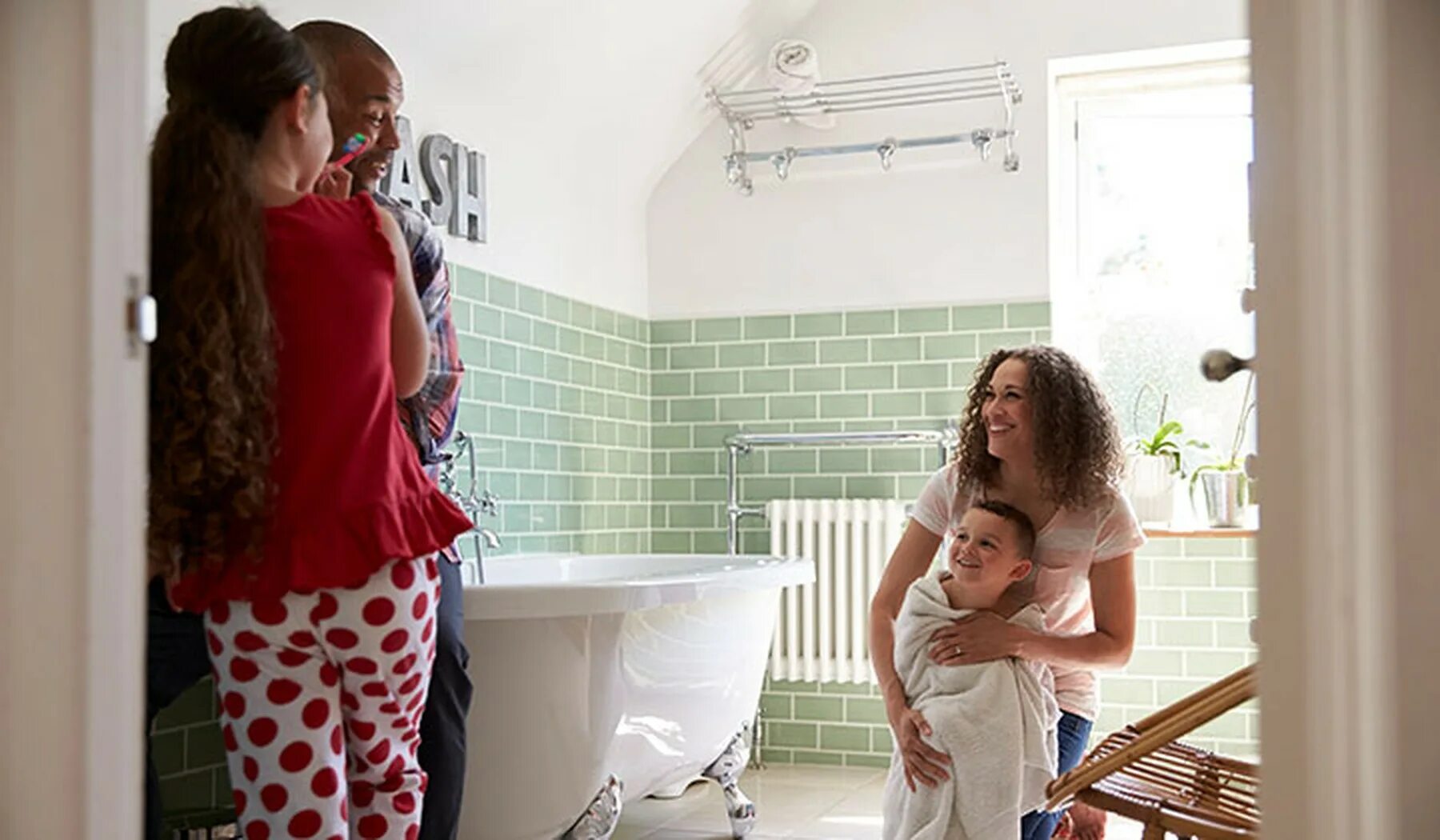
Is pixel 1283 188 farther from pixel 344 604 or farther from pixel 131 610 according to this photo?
pixel 344 604

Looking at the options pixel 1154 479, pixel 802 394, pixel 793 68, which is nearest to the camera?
pixel 1154 479

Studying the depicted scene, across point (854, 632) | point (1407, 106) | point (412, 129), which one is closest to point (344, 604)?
point (1407, 106)

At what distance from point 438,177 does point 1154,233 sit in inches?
93.0

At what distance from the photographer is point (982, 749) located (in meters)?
2.57

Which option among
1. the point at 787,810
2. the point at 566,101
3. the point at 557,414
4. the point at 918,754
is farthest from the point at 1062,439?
the point at 566,101

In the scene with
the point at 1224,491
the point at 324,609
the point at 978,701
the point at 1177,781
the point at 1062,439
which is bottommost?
the point at 1177,781

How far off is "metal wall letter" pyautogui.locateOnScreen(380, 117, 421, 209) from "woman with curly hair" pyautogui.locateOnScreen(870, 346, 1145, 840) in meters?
1.48

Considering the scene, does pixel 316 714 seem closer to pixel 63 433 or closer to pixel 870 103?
pixel 63 433

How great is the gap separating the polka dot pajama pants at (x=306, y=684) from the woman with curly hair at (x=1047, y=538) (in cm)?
97

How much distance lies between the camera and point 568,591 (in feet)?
9.32

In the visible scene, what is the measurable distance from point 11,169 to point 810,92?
11.8ft

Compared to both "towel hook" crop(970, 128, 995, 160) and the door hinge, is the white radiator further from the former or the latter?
the door hinge

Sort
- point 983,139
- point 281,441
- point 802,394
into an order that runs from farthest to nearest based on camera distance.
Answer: point 802,394 < point 983,139 < point 281,441

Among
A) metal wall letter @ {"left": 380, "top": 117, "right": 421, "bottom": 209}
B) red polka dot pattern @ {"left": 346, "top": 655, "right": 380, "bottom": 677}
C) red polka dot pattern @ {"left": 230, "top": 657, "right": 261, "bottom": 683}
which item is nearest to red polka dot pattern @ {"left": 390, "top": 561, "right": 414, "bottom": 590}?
red polka dot pattern @ {"left": 346, "top": 655, "right": 380, "bottom": 677}
